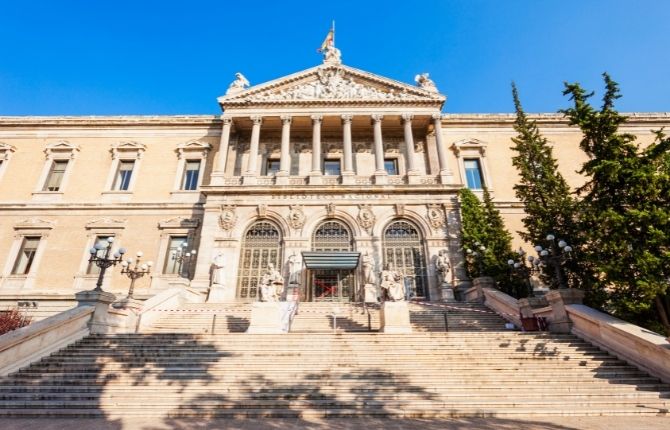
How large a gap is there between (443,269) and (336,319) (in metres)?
6.66

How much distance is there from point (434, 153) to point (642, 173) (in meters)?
13.0

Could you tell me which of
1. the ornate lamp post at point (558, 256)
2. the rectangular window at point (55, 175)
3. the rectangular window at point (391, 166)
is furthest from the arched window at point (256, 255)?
the rectangular window at point (55, 175)

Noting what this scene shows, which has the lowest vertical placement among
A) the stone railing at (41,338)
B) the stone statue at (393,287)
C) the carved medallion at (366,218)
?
the stone railing at (41,338)

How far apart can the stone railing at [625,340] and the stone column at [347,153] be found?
12167 mm

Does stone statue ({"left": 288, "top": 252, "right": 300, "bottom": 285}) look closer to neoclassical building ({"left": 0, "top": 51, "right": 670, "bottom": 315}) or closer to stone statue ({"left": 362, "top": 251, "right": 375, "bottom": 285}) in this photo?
neoclassical building ({"left": 0, "top": 51, "right": 670, "bottom": 315})

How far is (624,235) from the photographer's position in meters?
8.97

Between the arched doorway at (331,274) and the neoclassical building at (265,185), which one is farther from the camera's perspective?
the neoclassical building at (265,185)

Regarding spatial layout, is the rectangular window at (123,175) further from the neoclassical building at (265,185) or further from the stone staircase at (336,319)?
the stone staircase at (336,319)

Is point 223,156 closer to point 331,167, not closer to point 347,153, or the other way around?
point 331,167

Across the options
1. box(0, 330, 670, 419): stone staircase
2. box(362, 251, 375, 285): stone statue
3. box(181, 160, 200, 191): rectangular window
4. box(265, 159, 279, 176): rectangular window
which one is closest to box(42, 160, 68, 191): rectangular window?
box(181, 160, 200, 191): rectangular window

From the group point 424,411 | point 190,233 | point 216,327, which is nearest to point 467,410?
point 424,411

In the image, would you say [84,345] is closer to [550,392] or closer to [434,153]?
[550,392]

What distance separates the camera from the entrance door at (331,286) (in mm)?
16891

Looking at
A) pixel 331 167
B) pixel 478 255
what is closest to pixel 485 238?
pixel 478 255
